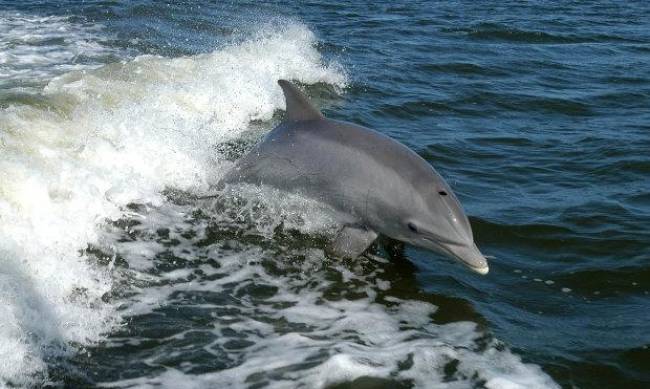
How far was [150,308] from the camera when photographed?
6.14 meters

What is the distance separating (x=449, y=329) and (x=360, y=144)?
2.14 metres

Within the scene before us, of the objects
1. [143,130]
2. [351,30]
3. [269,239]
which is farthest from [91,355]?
[351,30]

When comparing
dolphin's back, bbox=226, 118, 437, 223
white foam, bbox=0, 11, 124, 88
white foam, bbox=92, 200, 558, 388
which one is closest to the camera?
white foam, bbox=92, 200, 558, 388

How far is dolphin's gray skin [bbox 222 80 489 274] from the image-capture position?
688 cm

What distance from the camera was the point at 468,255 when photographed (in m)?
6.67

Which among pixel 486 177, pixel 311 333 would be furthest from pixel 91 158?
pixel 486 177

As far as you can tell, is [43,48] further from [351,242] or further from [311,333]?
[311,333]

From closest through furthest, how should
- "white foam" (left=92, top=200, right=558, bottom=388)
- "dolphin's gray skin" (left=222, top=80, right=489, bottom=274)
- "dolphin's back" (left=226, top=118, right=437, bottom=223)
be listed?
"white foam" (left=92, top=200, right=558, bottom=388) → "dolphin's gray skin" (left=222, top=80, right=489, bottom=274) → "dolphin's back" (left=226, top=118, right=437, bottom=223)

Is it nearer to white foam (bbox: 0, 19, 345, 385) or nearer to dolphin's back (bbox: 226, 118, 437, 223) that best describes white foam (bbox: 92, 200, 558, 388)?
white foam (bbox: 0, 19, 345, 385)

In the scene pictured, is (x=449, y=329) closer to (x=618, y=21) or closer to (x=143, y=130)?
(x=143, y=130)

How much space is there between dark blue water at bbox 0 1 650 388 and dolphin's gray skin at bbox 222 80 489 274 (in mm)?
417

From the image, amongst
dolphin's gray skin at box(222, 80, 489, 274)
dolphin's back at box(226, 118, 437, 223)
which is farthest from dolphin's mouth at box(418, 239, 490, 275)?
dolphin's back at box(226, 118, 437, 223)

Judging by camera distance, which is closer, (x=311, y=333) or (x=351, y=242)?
(x=311, y=333)

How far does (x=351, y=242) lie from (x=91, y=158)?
376 cm
